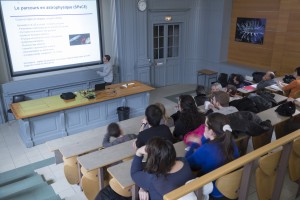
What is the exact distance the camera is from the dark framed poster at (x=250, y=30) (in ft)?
25.3

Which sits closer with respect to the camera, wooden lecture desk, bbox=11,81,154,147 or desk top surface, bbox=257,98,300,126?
desk top surface, bbox=257,98,300,126

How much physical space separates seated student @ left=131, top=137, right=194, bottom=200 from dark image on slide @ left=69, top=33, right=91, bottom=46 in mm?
5447

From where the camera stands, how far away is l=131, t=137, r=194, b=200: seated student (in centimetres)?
208

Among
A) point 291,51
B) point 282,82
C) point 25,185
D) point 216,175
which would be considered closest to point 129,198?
point 216,175

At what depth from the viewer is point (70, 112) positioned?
554cm

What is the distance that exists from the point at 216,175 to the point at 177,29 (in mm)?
7319

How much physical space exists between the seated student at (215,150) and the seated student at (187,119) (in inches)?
34.6

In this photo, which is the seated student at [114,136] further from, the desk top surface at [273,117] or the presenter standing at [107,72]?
the presenter standing at [107,72]

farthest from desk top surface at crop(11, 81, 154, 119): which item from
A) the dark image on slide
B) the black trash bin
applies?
the dark image on slide

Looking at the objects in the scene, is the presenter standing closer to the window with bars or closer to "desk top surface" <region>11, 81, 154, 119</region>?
"desk top surface" <region>11, 81, 154, 119</region>

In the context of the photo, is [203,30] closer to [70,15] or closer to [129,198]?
[70,15]

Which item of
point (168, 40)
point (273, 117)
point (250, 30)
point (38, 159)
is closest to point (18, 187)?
point (38, 159)

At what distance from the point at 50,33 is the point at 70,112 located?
221cm

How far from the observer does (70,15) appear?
671 centimetres
